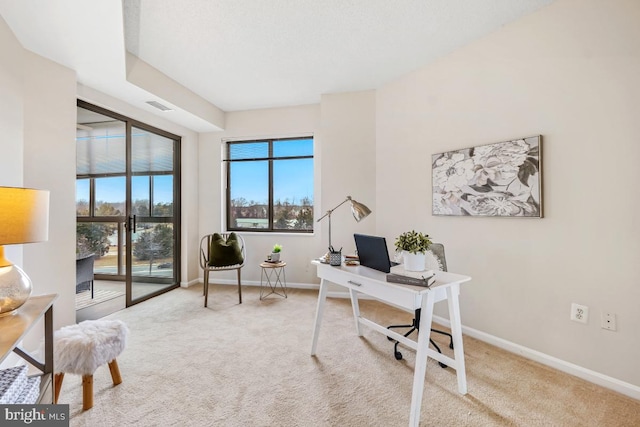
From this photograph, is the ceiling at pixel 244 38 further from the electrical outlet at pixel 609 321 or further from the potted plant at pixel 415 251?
the electrical outlet at pixel 609 321

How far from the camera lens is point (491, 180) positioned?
245 centimetres

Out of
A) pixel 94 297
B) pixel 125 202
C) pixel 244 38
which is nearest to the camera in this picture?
pixel 244 38

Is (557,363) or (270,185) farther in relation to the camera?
(270,185)

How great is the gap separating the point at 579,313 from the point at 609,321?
0.15 metres

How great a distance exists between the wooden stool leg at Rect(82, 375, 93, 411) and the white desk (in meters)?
1.43

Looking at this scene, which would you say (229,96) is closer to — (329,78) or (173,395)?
(329,78)

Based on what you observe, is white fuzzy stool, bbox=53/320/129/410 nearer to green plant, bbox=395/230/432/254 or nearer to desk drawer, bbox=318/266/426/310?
desk drawer, bbox=318/266/426/310

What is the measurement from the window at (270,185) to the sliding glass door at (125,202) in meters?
0.94

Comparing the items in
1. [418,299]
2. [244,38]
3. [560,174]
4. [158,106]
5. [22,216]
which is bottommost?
[418,299]

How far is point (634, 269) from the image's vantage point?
70.3 inches

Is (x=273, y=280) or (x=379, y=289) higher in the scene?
(x=379, y=289)

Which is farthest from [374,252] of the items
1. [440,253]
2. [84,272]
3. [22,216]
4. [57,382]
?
[84,272]

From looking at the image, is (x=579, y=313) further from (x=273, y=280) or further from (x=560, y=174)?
(x=273, y=280)

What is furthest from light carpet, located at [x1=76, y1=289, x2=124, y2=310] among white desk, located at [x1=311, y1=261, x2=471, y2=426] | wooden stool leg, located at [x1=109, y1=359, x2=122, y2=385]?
white desk, located at [x1=311, y1=261, x2=471, y2=426]
